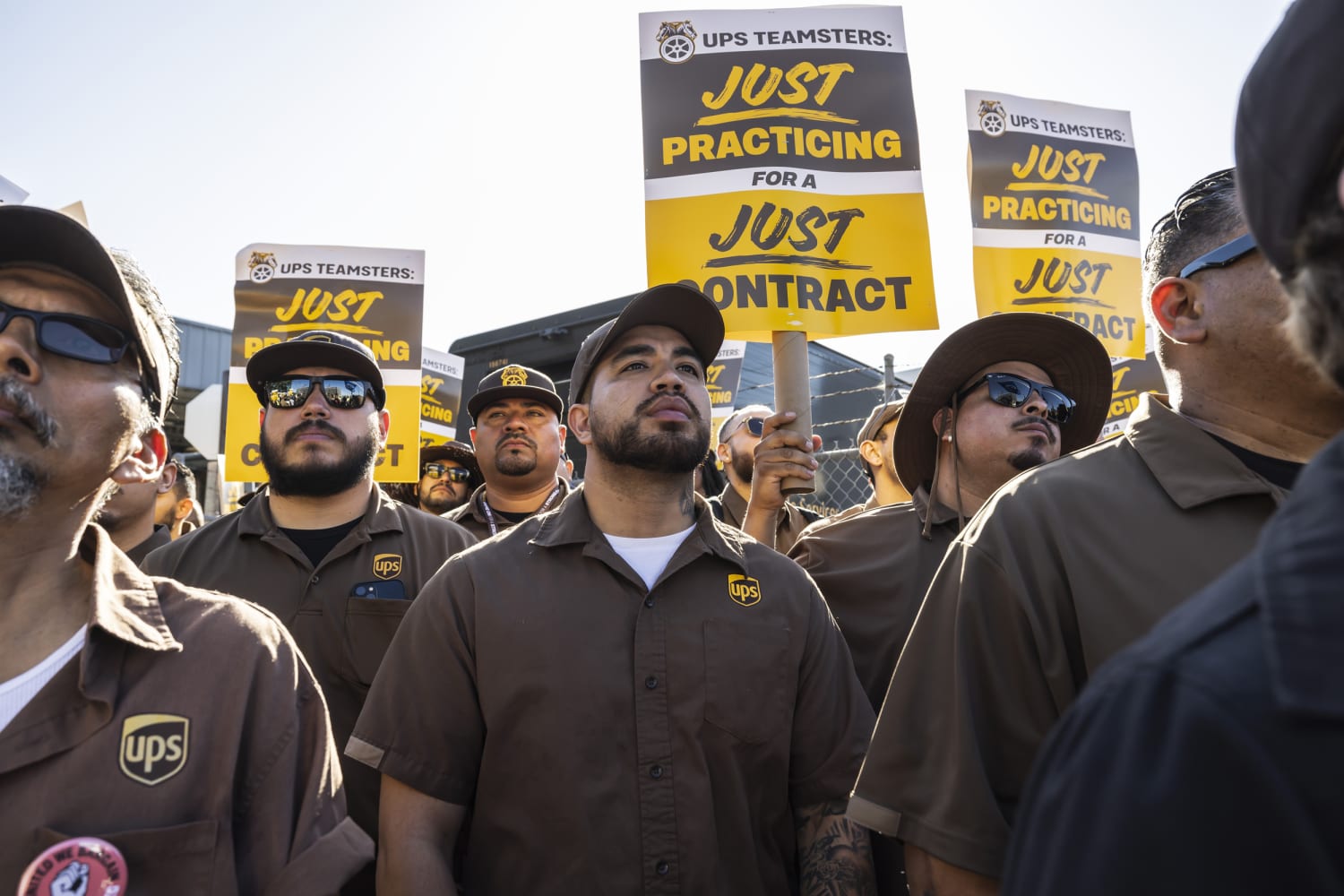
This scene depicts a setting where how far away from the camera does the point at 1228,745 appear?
0.58 metres

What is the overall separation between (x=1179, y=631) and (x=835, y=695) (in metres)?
1.88

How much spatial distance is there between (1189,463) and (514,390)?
13.2 feet

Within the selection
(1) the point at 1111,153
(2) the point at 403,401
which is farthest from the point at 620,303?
(1) the point at 1111,153

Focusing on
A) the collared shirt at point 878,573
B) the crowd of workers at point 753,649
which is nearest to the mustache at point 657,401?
the crowd of workers at point 753,649

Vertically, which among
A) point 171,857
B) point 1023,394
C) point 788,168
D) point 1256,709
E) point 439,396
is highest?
point 439,396

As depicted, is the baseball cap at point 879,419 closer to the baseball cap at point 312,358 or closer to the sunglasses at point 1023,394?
the sunglasses at point 1023,394

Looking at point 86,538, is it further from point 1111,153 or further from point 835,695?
point 1111,153

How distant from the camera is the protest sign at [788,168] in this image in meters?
3.24

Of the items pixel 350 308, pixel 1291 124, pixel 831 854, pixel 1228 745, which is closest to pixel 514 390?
pixel 350 308

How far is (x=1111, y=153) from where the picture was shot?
194 inches

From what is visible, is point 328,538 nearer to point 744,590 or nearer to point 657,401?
point 657,401

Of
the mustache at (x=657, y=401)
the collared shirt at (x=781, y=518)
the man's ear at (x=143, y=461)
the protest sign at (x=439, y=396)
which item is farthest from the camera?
the protest sign at (x=439, y=396)

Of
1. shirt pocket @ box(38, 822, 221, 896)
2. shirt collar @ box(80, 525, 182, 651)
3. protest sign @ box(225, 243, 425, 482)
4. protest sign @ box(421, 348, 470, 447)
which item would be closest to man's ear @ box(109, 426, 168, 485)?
shirt collar @ box(80, 525, 182, 651)

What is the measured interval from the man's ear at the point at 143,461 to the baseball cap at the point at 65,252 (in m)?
0.22
